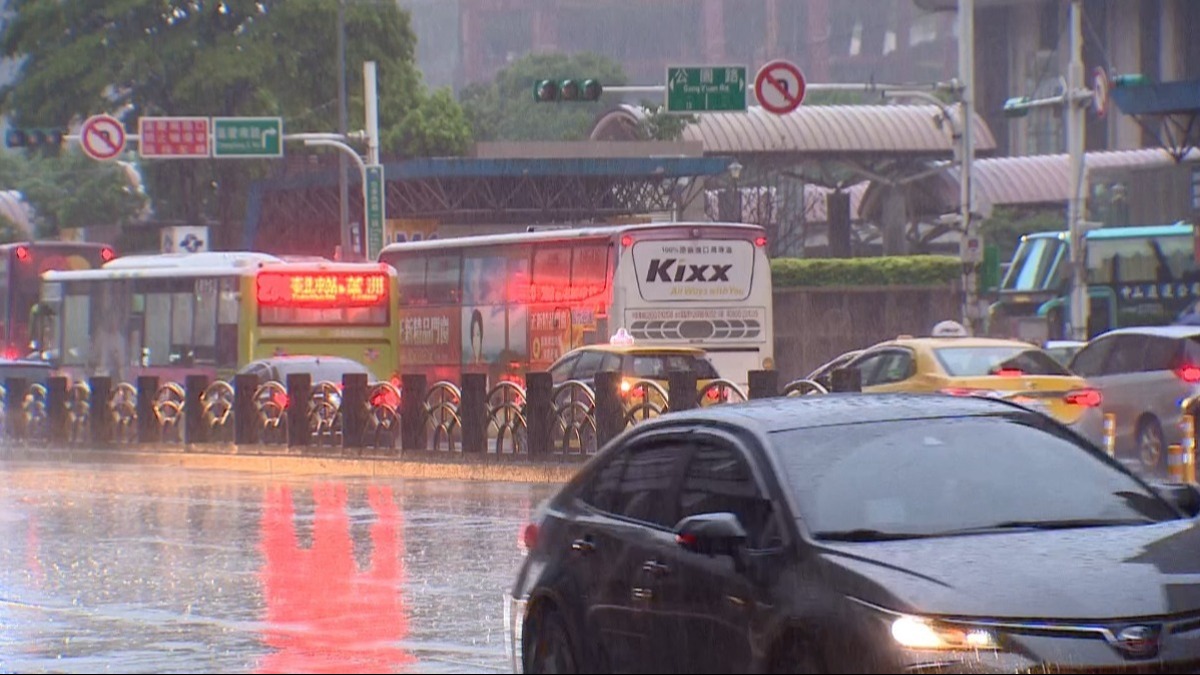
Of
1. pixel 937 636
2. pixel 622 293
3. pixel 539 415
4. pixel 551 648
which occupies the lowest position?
pixel 551 648

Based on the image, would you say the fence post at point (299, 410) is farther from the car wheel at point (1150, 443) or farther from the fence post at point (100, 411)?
the car wheel at point (1150, 443)

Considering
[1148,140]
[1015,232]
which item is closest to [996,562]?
[1015,232]

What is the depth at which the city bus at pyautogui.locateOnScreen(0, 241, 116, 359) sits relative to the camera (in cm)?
5609

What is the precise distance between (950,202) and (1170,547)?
70735 millimetres

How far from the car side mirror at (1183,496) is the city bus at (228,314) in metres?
31.8

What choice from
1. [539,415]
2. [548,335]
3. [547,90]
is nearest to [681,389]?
[539,415]

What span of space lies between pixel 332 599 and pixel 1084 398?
12.1 metres

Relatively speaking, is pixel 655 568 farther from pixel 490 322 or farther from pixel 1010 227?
pixel 1010 227

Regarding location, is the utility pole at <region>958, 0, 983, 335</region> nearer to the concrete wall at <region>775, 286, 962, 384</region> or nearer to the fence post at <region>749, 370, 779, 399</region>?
the fence post at <region>749, 370, 779, 399</region>

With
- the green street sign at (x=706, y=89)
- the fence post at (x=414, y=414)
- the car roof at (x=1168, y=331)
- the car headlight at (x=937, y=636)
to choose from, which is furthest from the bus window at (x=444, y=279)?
the car headlight at (x=937, y=636)

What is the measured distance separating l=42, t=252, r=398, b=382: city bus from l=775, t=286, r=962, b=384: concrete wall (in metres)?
18.5

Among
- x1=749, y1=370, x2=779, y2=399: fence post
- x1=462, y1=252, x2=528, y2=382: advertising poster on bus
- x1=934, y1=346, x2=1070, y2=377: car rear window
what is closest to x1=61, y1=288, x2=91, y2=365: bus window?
x1=462, y1=252, x2=528, y2=382: advertising poster on bus

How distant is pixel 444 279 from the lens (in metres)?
41.9

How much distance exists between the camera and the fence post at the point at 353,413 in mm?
31594
